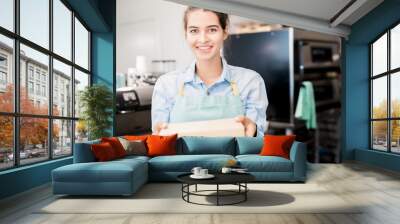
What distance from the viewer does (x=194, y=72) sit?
8031 millimetres

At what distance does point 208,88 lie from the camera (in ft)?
25.7

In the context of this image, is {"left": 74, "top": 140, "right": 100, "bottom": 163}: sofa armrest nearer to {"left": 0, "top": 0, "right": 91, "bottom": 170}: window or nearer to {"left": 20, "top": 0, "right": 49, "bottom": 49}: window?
{"left": 0, "top": 0, "right": 91, "bottom": 170}: window

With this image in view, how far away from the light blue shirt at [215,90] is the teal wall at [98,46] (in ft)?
3.31

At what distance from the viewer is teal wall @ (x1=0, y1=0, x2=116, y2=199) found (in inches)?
232

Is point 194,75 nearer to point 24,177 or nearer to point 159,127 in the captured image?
point 159,127

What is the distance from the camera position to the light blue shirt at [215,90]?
7.89 metres

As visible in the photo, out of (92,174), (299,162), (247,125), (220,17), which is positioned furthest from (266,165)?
(220,17)

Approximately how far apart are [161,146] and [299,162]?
7.11 ft

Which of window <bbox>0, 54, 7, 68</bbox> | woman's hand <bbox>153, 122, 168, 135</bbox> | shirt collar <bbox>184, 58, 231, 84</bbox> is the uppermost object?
shirt collar <bbox>184, 58, 231, 84</bbox>

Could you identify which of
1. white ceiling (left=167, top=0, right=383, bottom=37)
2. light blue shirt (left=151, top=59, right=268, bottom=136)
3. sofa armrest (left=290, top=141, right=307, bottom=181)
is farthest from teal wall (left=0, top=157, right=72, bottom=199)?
white ceiling (left=167, top=0, right=383, bottom=37)

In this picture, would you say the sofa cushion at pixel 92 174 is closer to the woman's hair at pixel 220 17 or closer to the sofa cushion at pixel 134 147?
the sofa cushion at pixel 134 147

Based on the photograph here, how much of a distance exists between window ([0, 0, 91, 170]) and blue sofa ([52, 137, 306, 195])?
2.45 ft

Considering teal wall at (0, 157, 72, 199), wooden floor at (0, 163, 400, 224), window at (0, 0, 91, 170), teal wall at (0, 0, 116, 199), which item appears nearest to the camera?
wooden floor at (0, 163, 400, 224)

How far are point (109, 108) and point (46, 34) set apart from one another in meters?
2.20
